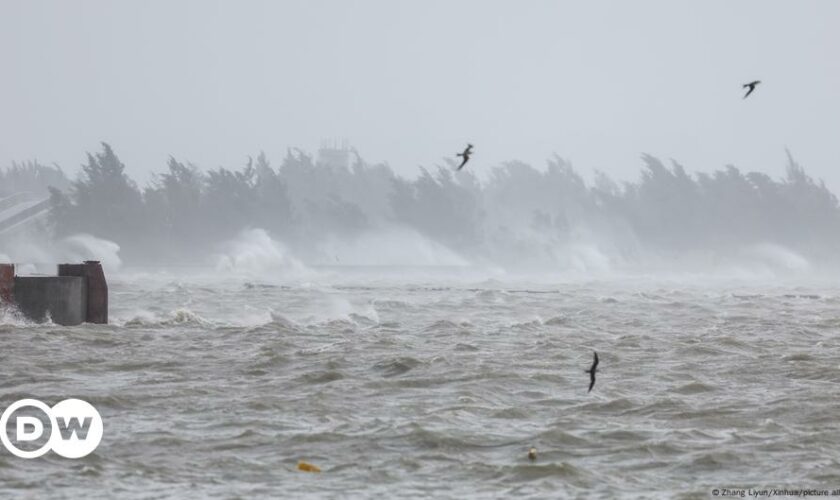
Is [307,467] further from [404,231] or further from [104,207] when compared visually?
[404,231]

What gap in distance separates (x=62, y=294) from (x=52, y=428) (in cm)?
1485

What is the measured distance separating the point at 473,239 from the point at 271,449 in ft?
526

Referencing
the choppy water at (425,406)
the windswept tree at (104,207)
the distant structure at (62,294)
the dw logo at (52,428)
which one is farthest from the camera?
the windswept tree at (104,207)

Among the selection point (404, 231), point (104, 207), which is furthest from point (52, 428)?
point (404, 231)

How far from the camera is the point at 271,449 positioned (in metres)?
15.3

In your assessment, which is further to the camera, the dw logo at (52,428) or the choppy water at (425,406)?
the dw logo at (52,428)

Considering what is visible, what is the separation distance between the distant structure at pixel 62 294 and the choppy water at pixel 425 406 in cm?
67

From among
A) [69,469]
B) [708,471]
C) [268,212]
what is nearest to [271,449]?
[69,469]

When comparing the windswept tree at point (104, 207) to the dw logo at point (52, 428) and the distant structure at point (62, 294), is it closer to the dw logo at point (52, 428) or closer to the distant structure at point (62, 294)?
the distant structure at point (62, 294)

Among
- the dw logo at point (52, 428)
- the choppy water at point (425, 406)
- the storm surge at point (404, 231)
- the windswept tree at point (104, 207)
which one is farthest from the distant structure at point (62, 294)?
the windswept tree at point (104, 207)

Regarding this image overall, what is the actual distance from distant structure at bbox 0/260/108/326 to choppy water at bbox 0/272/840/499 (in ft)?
2.18

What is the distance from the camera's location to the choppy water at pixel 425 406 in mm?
13945

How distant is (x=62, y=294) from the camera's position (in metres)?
30.6

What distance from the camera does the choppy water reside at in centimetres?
→ 1395
